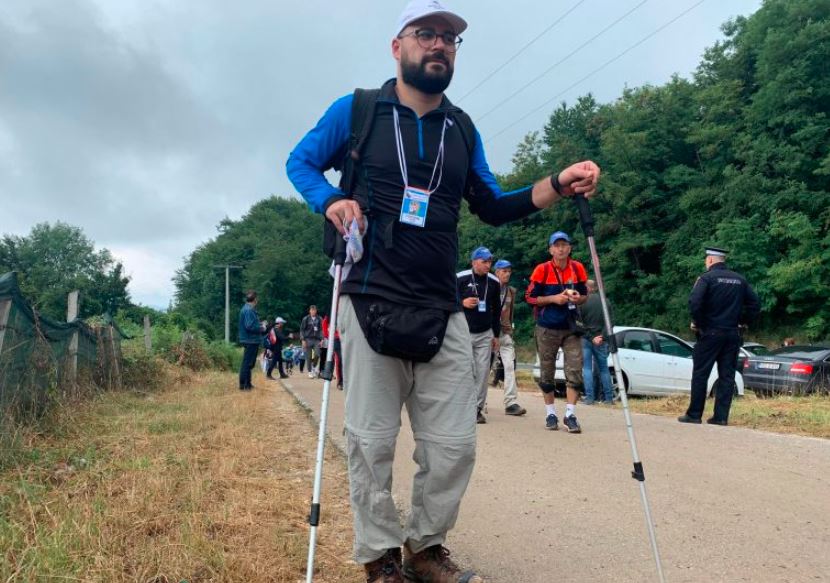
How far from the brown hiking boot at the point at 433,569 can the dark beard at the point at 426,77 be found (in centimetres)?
186

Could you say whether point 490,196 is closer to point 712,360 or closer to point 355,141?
point 355,141

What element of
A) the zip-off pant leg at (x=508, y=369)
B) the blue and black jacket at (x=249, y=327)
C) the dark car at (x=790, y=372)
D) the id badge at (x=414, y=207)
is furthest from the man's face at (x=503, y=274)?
the dark car at (x=790, y=372)

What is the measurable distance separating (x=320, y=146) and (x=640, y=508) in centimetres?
275

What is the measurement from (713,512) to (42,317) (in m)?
6.10

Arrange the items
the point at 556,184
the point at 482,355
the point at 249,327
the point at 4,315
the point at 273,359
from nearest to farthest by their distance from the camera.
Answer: the point at 556,184, the point at 4,315, the point at 482,355, the point at 249,327, the point at 273,359

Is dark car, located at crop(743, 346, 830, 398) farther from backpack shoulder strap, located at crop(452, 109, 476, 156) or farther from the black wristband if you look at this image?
backpack shoulder strap, located at crop(452, 109, 476, 156)

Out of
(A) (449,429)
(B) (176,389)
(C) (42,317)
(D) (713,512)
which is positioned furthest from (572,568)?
(B) (176,389)

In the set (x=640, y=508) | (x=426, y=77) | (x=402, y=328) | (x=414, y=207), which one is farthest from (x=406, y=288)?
(x=640, y=508)

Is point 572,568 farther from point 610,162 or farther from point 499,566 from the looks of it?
point 610,162

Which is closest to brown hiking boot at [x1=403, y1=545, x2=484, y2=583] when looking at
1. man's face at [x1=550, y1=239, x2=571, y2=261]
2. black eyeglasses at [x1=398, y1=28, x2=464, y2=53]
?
black eyeglasses at [x1=398, y1=28, x2=464, y2=53]

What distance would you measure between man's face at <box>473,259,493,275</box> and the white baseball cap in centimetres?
460

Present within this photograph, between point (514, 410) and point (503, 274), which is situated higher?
point (503, 274)

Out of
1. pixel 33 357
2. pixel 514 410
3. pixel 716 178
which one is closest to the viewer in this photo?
pixel 33 357

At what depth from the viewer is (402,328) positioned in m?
2.36
